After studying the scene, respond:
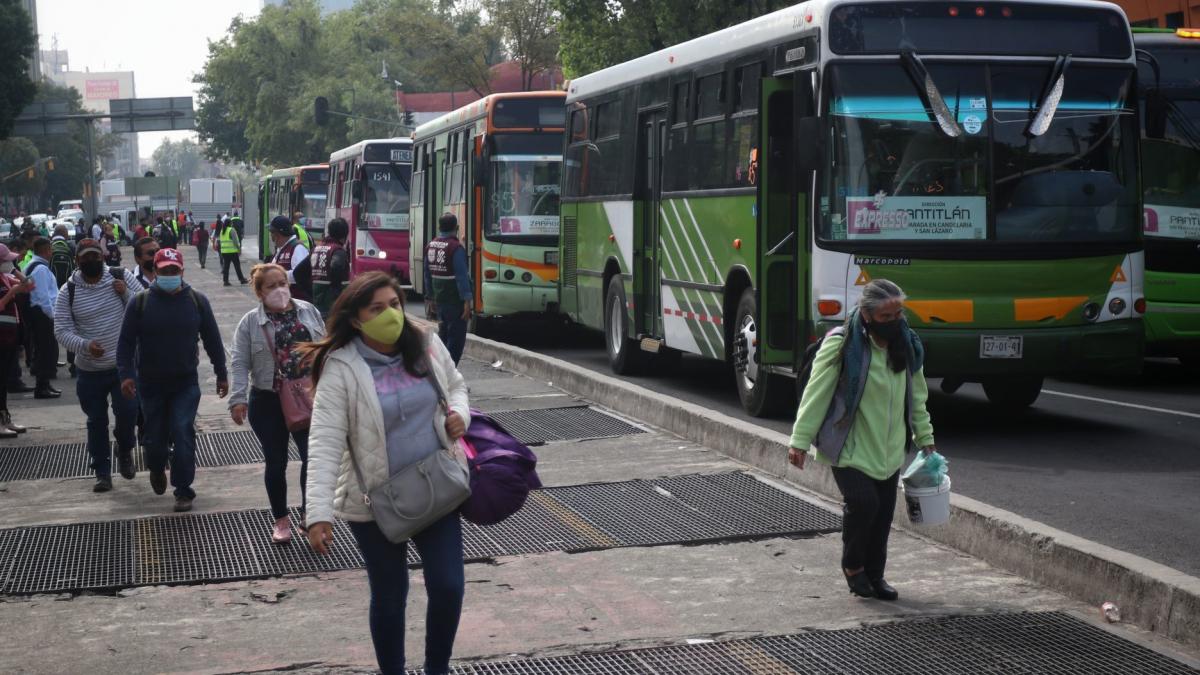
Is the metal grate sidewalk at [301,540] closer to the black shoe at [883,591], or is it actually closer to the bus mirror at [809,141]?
the black shoe at [883,591]

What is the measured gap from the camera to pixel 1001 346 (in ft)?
38.1

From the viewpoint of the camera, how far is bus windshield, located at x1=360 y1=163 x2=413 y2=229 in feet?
108

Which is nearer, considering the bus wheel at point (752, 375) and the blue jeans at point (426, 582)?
the blue jeans at point (426, 582)

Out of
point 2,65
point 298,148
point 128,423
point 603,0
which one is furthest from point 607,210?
point 298,148

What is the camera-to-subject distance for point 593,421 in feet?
44.8

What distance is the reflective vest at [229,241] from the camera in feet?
132

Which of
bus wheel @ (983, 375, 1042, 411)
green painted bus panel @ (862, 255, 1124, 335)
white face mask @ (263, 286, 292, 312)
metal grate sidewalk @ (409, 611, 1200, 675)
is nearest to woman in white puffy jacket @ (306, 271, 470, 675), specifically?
metal grate sidewalk @ (409, 611, 1200, 675)

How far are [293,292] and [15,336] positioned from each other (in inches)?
115

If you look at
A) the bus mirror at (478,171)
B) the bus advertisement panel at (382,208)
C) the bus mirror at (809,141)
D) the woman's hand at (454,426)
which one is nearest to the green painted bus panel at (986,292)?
the bus mirror at (809,141)

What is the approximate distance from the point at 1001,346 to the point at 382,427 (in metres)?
7.30

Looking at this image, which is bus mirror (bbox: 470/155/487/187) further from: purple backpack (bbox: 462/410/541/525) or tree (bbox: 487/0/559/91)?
tree (bbox: 487/0/559/91)

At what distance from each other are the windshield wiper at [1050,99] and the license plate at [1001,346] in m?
1.45

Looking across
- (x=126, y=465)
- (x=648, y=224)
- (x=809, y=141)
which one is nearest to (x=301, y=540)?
(x=126, y=465)

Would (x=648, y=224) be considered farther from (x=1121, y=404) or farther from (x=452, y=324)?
(x=1121, y=404)
